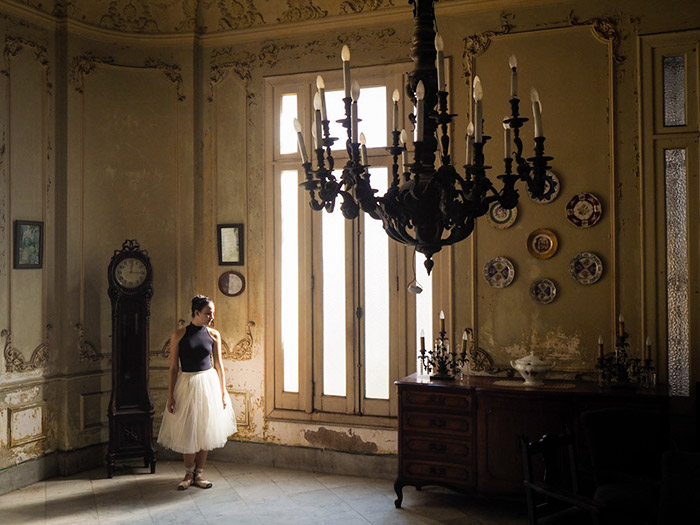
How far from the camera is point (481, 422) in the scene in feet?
16.2

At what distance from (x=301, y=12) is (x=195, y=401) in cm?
356

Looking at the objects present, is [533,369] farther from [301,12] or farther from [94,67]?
[94,67]

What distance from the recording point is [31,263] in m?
5.77

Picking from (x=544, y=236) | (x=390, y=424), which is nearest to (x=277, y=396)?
(x=390, y=424)

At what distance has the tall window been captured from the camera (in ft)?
19.4

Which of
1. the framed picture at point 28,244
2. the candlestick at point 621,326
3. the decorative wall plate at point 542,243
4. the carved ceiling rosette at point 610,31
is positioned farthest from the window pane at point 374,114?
the framed picture at point 28,244

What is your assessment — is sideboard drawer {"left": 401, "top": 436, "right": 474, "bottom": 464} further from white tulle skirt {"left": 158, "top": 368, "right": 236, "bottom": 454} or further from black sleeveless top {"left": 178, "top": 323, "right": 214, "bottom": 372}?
black sleeveless top {"left": 178, "top": 323, "right": 214, "bottom": 372}

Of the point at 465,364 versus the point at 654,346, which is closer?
the point at 654,346

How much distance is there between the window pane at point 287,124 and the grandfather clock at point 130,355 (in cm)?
160

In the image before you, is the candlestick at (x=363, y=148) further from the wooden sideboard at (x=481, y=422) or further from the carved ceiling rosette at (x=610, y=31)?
the carved ceiling rosette at (x=610, y=31)

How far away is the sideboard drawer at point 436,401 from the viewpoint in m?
4.99

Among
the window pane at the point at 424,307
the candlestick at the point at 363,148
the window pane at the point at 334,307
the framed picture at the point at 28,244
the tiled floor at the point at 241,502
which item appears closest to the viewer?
the candlestick at the point at 363,148

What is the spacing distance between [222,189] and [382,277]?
1.78m

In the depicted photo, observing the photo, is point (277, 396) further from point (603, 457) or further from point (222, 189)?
point (603, 457)
